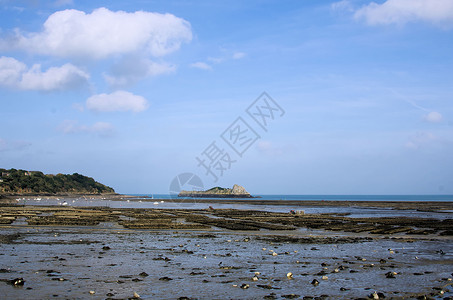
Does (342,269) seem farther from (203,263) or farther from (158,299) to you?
(158,299)

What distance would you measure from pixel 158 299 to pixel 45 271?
7.25m

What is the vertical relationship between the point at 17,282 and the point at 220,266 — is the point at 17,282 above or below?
above

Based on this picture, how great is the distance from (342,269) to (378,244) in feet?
40.4

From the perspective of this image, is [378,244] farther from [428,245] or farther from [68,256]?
[68,256]

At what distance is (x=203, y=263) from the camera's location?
21.8m

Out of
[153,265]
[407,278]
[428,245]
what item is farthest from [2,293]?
[428,245]

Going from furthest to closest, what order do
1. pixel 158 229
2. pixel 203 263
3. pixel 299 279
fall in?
pixel 158 229 < pixel 203 263 < pixel 299 279

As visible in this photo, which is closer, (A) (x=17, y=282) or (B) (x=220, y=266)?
(A) (x=17, y=282)

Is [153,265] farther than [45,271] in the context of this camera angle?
Yes

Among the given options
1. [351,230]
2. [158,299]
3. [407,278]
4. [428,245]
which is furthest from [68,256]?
[351,230]

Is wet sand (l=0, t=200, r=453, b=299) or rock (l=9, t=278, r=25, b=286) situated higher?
rock (l=9, t=278, r=25, b=286)

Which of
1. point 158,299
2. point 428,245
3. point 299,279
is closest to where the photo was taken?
point 158,299

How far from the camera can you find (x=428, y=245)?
30.6 metres

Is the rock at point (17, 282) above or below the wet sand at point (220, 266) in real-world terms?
above
